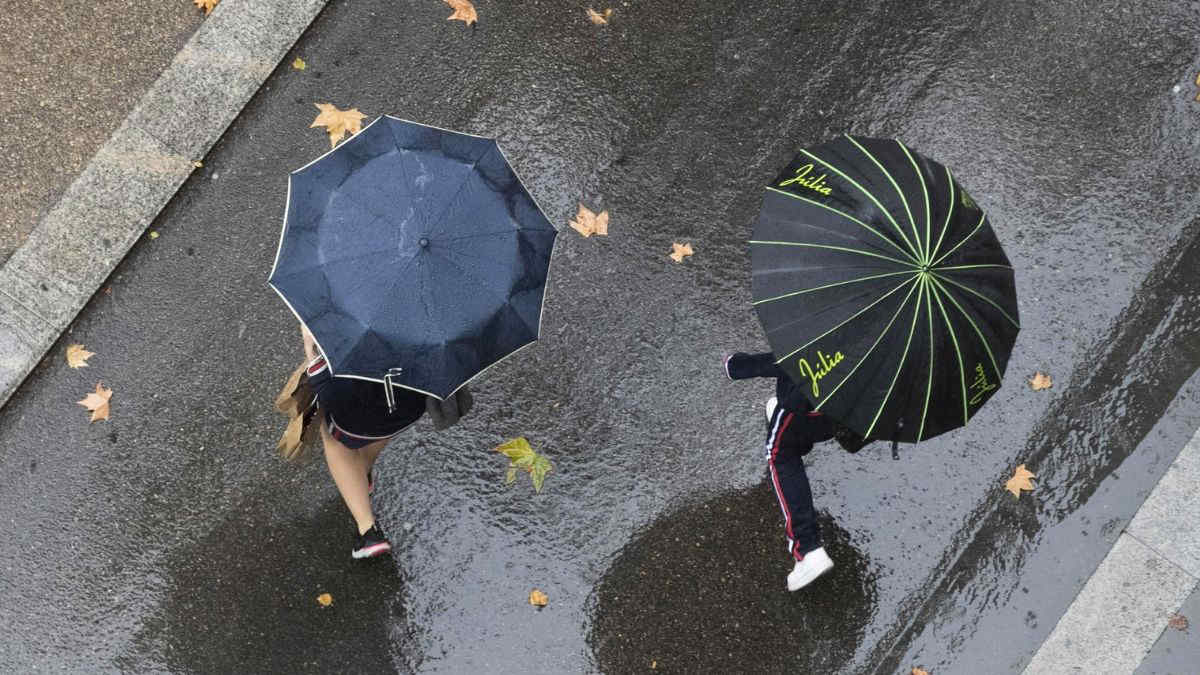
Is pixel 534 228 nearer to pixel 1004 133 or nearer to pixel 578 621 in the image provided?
pixel 578 621

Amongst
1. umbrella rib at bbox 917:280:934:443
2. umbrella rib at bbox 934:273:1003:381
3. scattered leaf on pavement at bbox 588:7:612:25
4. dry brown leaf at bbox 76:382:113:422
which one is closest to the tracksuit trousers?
umbrella rib at bbox 917:280:934:443

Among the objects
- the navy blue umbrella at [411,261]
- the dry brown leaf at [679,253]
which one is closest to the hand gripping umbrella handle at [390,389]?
the navy blue umbrella at [411,261]

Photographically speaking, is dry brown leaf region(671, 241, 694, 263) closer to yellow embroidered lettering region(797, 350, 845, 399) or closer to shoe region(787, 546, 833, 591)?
shoe region(787, 546, 833, 591)

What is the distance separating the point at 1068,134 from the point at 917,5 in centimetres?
111

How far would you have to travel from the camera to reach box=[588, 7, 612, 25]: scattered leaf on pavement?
19.6ft

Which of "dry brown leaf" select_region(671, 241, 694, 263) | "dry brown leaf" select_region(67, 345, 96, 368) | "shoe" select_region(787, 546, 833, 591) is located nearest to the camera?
"shoe" select_region(787, 546, 833, 591)

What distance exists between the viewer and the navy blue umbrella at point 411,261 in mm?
3611

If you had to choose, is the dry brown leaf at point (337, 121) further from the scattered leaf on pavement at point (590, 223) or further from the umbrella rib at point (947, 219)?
the umbrella rib at point (947, 219)

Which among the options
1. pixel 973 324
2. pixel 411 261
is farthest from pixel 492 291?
pixel 973 324

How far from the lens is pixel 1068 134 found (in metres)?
5.71

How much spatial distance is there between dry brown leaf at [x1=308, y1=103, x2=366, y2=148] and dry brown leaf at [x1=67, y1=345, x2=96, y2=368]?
162 cm

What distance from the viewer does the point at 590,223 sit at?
5539 millimetres

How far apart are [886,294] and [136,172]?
396 centimetres

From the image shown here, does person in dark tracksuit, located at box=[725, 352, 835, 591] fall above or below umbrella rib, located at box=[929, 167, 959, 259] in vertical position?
below
